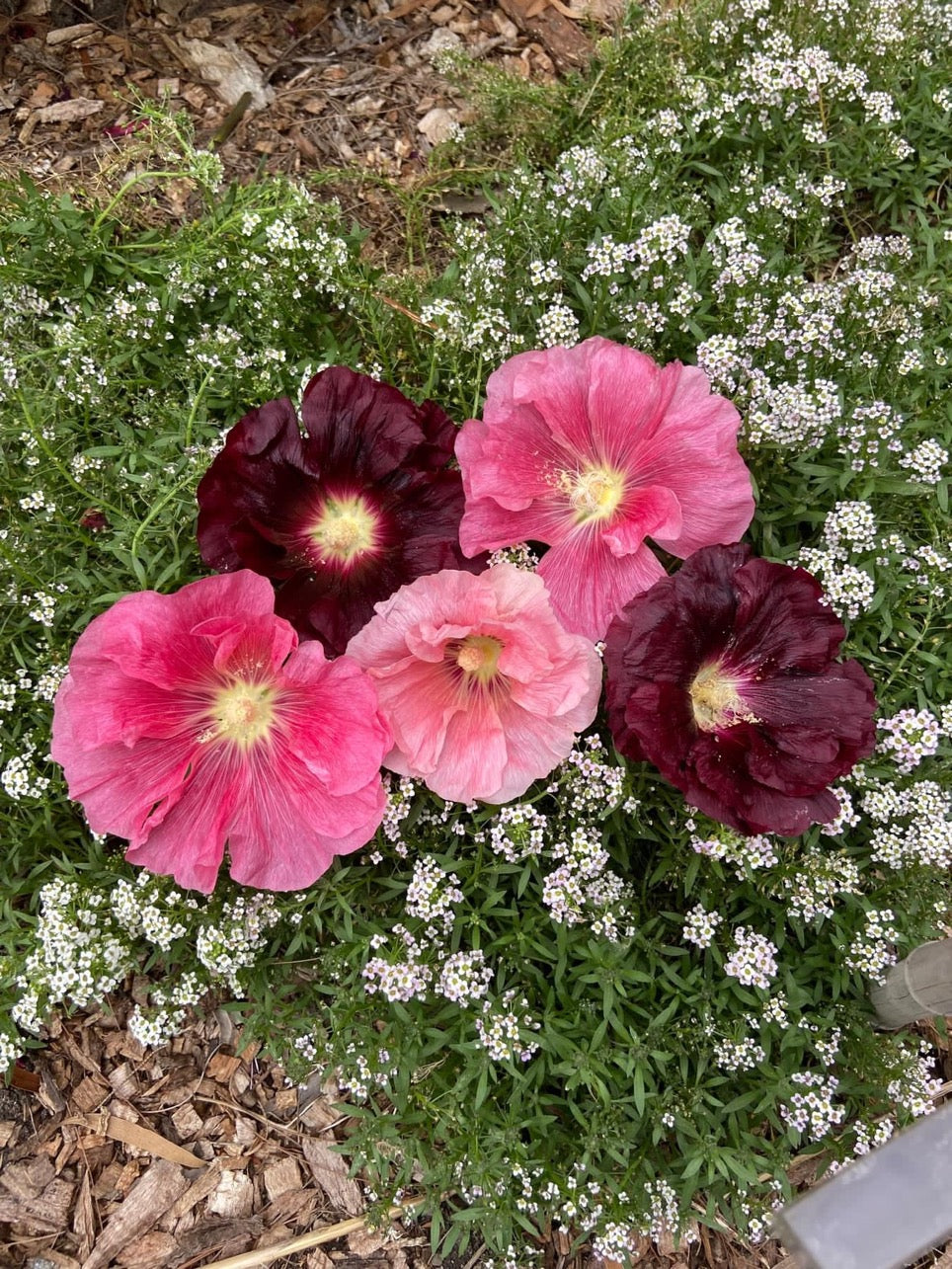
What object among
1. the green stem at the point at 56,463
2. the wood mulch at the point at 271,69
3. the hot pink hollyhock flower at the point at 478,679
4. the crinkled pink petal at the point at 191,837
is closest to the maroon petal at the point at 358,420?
the hot pink hollyhock flower at the point at 478,679

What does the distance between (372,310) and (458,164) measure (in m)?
1.13

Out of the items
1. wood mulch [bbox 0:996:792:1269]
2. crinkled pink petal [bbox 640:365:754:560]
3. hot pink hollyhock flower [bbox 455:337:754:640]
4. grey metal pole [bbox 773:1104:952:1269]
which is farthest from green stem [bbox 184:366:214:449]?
grey metal pole [bbox 773:1104:952:1269]

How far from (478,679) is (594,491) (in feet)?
1.98

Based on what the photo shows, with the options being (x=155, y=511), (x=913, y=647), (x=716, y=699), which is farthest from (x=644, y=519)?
(x=155, y=511)

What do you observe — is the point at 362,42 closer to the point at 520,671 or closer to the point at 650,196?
the point at 650,196

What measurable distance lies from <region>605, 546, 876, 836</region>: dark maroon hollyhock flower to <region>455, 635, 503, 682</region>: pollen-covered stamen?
0.31 m

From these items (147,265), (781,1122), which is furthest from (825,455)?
(147,265)

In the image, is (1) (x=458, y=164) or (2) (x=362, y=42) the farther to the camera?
(2) (x=362, y=42)

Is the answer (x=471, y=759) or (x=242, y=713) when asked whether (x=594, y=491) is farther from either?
(x=242, y=713)

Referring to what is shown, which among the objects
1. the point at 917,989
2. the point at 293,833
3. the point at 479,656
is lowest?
the point at 917,989

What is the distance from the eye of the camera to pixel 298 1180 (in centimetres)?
275

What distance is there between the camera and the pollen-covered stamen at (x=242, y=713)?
2.26 m

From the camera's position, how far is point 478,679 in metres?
2.33

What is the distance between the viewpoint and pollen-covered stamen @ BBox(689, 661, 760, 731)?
227cm
